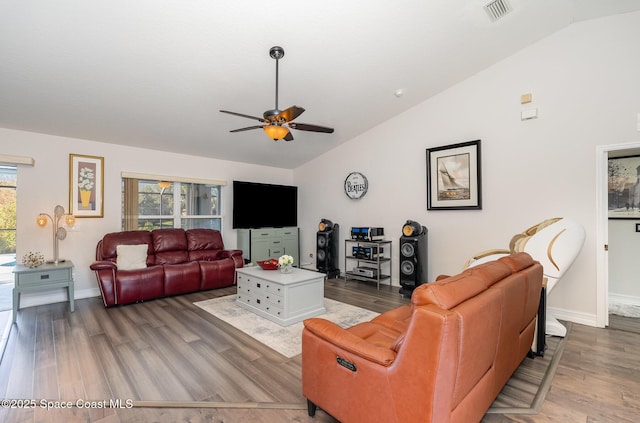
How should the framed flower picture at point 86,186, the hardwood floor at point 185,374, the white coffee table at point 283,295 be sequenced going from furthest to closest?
the framed flower picture at point 86,186, the white coffee table at point 283,295, the hardwood floor at point 185,374

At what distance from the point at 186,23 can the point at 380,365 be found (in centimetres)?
303

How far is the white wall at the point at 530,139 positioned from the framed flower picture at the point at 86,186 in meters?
4.56

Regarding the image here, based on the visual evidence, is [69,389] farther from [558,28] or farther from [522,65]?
[558,28]

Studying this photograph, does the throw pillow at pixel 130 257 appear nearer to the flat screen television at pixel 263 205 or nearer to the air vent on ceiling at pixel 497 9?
the flat screen television at pixel 263 205

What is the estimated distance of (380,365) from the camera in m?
1.39

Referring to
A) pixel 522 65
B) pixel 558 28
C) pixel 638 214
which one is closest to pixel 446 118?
pixel 522 65

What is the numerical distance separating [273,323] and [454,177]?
325 centimetres

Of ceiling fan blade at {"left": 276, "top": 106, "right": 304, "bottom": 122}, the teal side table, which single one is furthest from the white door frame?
the teal side table

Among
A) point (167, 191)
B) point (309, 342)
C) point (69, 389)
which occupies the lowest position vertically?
point (69, 389)

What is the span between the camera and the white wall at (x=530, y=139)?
3.23 meters

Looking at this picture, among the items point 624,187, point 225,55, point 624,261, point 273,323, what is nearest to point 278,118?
point 225,55

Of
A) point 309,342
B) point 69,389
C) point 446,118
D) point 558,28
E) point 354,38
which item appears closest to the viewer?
point 309,342

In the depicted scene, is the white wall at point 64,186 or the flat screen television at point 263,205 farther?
the flat screen television at point 263,205

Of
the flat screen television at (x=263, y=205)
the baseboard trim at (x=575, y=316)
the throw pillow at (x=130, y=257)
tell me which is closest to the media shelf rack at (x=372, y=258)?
the flat screen television at (x=263, y=205)
